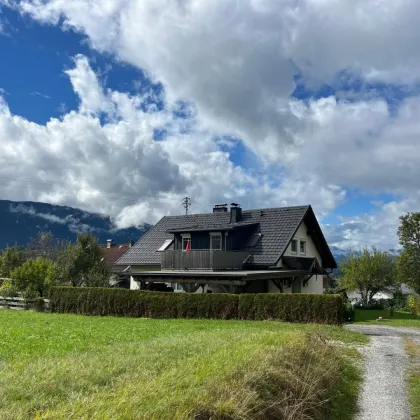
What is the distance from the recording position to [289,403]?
6.32m

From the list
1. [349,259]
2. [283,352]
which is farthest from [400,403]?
[349,259]

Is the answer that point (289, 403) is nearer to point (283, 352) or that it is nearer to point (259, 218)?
point (283, 352)

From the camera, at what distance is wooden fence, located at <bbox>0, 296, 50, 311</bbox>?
27859 millimetres

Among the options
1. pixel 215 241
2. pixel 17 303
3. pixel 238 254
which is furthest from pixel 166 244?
pixel 17 303

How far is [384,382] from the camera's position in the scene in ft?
31.9

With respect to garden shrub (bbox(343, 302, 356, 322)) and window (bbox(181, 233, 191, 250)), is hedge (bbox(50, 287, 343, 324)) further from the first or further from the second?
window (bbox(181, 233, 191, 250))

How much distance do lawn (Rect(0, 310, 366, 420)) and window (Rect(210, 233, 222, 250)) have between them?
67.6 feet

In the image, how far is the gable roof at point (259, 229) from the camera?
29438 millimetres

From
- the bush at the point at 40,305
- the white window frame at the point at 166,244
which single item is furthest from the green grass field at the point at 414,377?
the white window frame at the point at 166,244

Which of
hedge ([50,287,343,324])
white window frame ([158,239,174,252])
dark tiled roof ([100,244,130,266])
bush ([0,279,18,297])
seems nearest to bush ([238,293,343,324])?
hedge ([50,287,343,324])

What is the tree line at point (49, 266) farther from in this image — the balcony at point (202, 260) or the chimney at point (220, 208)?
the chimney at point (220, 208)

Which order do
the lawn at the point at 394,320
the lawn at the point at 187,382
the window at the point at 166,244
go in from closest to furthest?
the lawn at the point at 187,382, the lawn at the point at 394,320, the window at the point at 166,244

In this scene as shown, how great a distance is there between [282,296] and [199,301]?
4.06m

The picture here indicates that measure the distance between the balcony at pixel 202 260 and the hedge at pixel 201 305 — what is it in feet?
18.6
